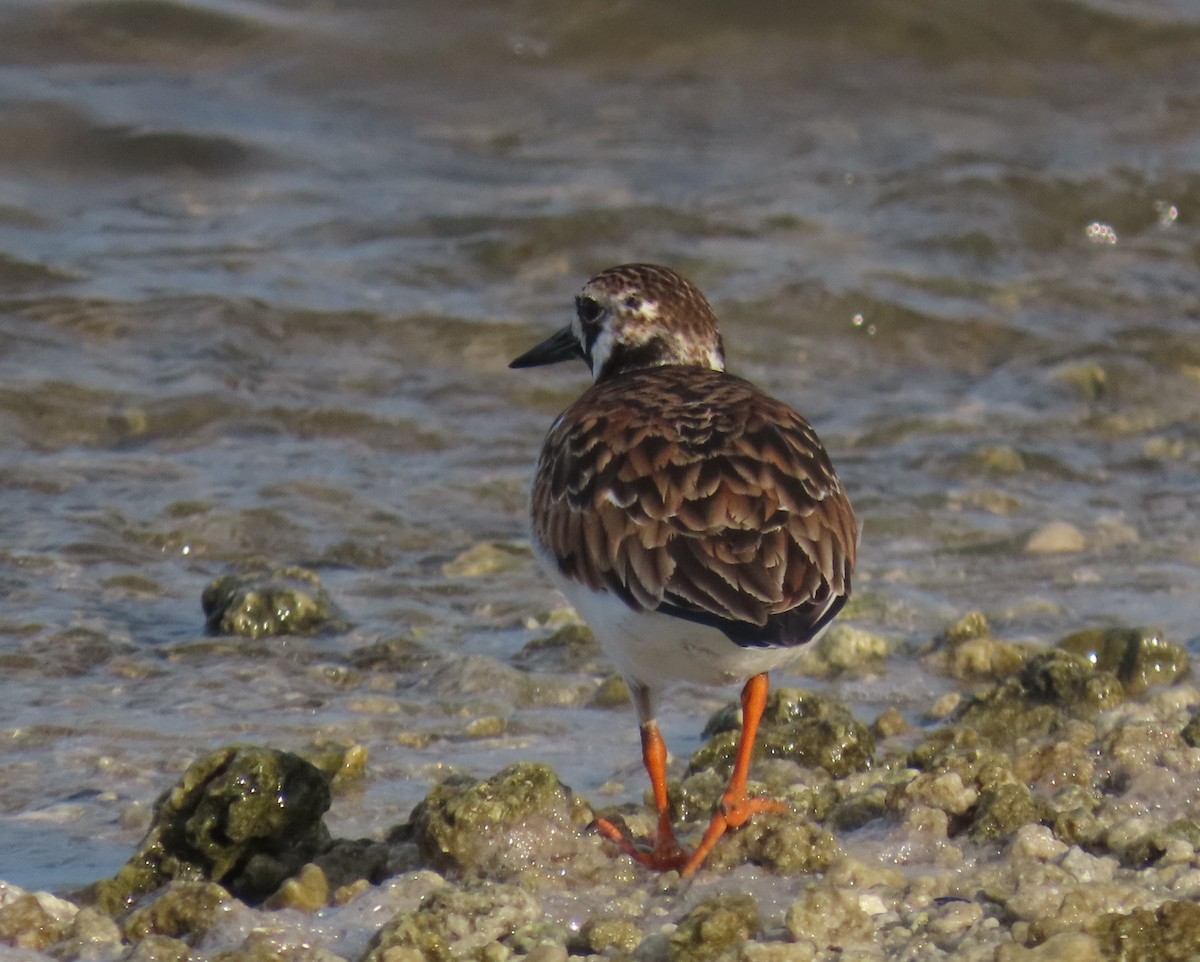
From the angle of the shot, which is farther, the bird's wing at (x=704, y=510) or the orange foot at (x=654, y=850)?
the orange foot at (x=654, y=850)

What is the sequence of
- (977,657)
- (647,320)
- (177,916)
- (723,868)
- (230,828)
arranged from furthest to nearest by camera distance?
(977,657)
(647,320)
(723,868)
(230,828)
(177,916)

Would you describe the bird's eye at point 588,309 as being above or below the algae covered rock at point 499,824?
above

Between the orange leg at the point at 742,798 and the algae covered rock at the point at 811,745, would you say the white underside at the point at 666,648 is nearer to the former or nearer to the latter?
the orange leg at the point at 742,798

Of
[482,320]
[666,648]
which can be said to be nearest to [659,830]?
[666,648]

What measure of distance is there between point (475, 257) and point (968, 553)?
3545 millimetres

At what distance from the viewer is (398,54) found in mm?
10953

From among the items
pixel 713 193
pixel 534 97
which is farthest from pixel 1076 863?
pixel 534 97

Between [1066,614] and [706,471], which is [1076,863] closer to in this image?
[706,471]

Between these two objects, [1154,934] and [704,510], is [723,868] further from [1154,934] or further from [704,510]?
[1154,934]

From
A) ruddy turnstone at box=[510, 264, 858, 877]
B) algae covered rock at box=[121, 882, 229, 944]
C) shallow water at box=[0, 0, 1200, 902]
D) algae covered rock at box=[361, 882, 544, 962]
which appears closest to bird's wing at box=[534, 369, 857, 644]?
ruddy turnstone at box=[510, 264, 858, 877]

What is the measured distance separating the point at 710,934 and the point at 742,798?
2.16 feet

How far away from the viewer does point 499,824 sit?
3.30 meters

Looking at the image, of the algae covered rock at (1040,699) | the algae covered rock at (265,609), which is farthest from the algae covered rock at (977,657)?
the algae covered rock at (265,609)

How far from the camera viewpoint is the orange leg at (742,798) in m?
3.39
